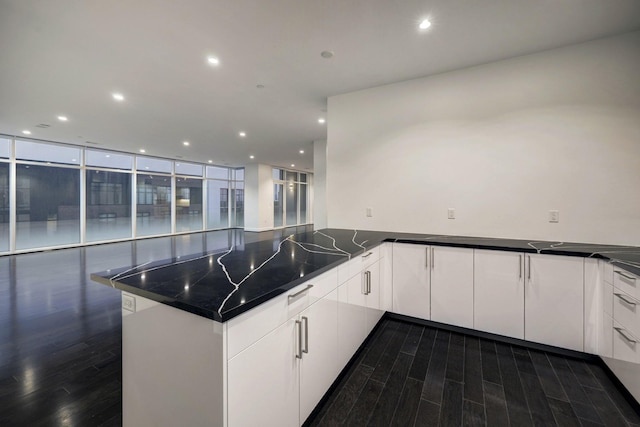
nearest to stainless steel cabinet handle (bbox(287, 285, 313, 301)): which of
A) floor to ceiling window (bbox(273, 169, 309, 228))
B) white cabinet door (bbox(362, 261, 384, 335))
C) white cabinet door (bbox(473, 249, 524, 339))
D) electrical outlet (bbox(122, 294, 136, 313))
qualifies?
electrical outlet (bbox(122, 294, 136, 313))

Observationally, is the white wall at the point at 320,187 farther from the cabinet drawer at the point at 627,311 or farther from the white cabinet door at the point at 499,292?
the cabinet drawer at the point at 627,311

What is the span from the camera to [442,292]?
101 inches

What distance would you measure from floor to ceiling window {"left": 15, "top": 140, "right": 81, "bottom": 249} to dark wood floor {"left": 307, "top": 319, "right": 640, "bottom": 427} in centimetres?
887

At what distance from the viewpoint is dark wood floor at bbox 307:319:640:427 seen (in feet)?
5.12

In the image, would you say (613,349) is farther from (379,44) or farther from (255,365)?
(379,44)

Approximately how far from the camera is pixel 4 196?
6.13 metres

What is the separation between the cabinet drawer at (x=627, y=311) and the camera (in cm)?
160

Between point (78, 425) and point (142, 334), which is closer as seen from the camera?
point (142, 334)

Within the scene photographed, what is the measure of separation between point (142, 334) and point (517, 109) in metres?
3.71

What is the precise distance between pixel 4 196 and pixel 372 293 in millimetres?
8869

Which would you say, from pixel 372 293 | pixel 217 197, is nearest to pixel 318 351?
pixel 372 293

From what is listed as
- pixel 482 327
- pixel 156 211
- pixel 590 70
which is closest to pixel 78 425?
pixel 482 327

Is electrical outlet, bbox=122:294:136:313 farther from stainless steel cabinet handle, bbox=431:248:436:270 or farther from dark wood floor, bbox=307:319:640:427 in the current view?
stainless steel cabinet handle, bbox=431:248:436:270

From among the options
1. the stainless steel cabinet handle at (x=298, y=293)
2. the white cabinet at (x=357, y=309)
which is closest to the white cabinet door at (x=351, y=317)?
the white cabinet at (x=357, y=309)
